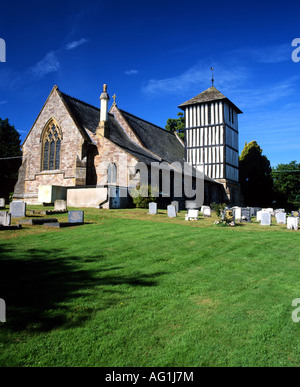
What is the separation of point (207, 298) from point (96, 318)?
1861mm

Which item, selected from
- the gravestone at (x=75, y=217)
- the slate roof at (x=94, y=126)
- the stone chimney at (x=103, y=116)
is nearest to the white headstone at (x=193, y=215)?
the gravestone at (x=75, y=217)

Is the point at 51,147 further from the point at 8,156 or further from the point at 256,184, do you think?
the point at 256,184

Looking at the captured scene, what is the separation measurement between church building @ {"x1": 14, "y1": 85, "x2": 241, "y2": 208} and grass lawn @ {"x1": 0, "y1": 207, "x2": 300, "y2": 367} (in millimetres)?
11500

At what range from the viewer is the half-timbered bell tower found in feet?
104

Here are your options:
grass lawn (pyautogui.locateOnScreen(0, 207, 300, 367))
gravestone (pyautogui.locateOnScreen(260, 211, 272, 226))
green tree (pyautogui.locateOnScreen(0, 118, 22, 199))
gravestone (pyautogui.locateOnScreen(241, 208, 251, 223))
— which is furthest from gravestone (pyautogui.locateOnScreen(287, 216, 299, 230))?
green tree (pyautogui.locateOnScreen(0, 118, 22, 199))

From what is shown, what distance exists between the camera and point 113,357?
2938 millimetres

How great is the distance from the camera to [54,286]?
189 inches

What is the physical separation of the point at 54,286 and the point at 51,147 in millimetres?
21052

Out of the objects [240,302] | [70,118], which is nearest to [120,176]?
[70,118]

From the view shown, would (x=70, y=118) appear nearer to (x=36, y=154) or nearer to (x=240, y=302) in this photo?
(x=36, y=154)

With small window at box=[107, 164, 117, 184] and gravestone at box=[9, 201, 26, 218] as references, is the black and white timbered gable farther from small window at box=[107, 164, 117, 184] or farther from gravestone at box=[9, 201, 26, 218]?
gravestone at box=[9, 201, 26, 218]

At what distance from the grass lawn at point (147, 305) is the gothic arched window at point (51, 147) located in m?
16.4

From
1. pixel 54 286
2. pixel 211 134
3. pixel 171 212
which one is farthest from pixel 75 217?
pixel 211 134

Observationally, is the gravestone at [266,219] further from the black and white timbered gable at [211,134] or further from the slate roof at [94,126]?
the black and white timbered gable at [211,134]
